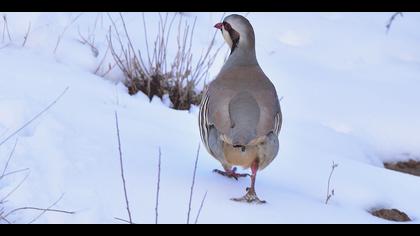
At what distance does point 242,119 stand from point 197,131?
1.39 m

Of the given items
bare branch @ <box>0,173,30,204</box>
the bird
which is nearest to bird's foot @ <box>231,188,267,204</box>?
the bird

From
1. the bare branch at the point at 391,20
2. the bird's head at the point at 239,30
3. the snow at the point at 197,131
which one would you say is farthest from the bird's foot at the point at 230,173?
the bare branch at the point at 391,20

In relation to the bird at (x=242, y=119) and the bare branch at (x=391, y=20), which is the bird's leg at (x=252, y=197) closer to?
Answer: the bird at (x=242, y=119)

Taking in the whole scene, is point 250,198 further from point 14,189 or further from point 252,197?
point 14,189

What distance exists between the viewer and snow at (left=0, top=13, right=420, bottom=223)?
3.51 meters

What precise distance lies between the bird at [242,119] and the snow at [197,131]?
0.19 metres

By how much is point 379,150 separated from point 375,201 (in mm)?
1360

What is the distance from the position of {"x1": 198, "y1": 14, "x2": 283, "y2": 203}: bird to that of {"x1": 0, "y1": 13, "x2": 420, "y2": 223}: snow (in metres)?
0.19

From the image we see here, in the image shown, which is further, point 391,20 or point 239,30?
point 391,20

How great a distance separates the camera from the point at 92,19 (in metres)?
6.50

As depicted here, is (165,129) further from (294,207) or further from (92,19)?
(92,19)

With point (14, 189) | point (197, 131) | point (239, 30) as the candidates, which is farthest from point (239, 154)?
point (197, 131)

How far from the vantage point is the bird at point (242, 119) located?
3611 millimetres

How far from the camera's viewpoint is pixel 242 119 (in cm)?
363
